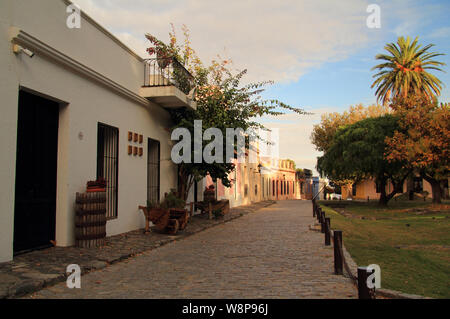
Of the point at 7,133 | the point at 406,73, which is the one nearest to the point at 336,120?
the point at 406,73

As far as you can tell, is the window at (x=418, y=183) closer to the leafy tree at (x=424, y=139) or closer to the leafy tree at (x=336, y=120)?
the leafy tree at (x=336, y=120)

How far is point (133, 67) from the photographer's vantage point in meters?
10.4

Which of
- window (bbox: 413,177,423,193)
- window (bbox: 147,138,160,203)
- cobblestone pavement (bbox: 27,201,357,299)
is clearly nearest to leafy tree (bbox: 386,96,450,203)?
cobblestone pavement (bbox: 27,201,357,299)

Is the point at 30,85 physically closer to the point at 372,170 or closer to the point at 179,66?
the point at 179,66

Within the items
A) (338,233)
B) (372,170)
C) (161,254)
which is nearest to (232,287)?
(338,233)

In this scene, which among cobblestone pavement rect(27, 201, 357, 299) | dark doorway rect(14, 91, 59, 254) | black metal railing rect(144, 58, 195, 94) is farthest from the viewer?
black metal railing rect(144, 58, 195, 94)

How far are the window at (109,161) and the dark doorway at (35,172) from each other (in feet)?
5.65

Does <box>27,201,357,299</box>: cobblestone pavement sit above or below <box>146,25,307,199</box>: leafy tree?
below

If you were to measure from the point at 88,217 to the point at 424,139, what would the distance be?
57.6 ft

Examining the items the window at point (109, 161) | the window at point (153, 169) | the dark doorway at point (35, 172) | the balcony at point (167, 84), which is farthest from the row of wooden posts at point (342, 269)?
the window at point (153, 169)

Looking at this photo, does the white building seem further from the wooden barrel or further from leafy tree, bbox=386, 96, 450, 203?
leafy tree, bbox=386, 96, 450, 203

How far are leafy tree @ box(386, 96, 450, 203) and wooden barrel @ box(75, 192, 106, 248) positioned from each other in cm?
1665

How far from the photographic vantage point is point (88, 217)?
7.23 m

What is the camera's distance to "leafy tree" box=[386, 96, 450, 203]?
18.3 meters
